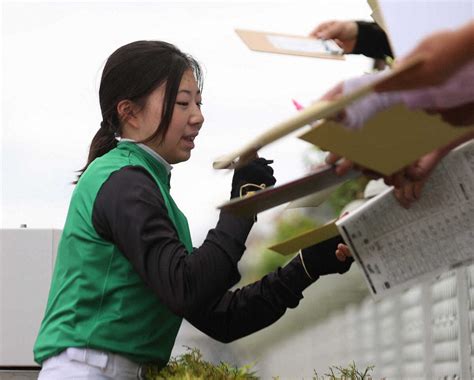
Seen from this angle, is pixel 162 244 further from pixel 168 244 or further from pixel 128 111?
pixel 128 111

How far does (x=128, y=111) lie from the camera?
2.58 m

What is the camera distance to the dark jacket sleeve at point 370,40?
1998 mm

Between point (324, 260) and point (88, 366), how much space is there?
0.61 meters

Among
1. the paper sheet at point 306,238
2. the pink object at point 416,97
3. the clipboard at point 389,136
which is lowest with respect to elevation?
the paper sheet at point 306,238

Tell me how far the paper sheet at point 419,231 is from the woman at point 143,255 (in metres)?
A: 0.44

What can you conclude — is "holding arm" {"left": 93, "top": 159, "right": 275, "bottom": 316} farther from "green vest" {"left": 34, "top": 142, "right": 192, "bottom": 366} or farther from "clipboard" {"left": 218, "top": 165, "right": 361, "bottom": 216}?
"clipboard" {"left": 218, "top": 165, "right": 361, "bottom": 216}

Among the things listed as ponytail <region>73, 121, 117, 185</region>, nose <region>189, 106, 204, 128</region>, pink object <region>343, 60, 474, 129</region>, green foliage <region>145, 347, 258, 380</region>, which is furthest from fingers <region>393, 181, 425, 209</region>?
ponytail <region>73, 121, 117, 185</region>

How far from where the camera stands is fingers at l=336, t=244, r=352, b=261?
232 cm

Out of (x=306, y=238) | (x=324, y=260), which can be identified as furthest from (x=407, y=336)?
(x=306, y=238)

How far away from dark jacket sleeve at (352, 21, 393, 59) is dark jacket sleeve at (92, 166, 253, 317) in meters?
0.48

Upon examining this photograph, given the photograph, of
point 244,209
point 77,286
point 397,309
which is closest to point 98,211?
point 77,286

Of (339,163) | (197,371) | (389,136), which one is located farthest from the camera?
(197,371)

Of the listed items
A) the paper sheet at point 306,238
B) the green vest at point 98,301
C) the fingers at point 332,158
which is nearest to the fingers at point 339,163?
the fingers at point 332,158

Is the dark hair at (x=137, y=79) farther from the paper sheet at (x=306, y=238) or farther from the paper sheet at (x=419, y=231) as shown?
the paper sheet at (x=419, y=231)
